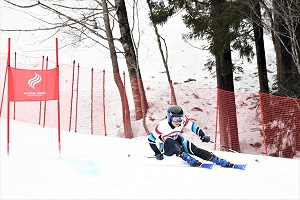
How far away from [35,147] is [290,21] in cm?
792

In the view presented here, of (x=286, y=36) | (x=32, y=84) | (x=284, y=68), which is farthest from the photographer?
(x=284, y=68)

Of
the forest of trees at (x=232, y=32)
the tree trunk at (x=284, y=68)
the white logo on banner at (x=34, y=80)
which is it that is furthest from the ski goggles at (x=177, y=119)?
the tree trunk at (x=284, y=68)

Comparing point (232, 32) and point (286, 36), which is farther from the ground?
point (232, 32)

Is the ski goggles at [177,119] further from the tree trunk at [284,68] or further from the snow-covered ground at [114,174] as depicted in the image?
the tree trunk at [284,68]

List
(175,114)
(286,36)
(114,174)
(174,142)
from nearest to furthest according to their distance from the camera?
1. (114,174)
2. (175,114)
3. (174,142)
4. (286,36)

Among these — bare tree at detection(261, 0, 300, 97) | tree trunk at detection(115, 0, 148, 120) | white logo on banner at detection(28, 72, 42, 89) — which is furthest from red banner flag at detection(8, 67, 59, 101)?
tree trunk at detection(115, 0, 148, 120)

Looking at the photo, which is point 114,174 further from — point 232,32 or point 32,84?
point 232,32

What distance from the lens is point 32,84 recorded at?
10.2 m

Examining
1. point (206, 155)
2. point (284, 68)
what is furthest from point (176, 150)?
point (284, 68)

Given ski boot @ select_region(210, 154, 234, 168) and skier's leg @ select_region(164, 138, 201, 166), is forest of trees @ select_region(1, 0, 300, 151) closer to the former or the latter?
ski boot @ select_region(210, 154, 234, 168)

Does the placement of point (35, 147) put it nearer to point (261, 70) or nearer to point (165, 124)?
point (165, 124)

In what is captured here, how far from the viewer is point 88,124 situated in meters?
19.4

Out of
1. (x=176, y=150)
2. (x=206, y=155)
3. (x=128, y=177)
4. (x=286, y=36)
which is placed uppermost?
(x=286, y=36)

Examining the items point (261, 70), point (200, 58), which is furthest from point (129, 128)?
point (200, 58)
